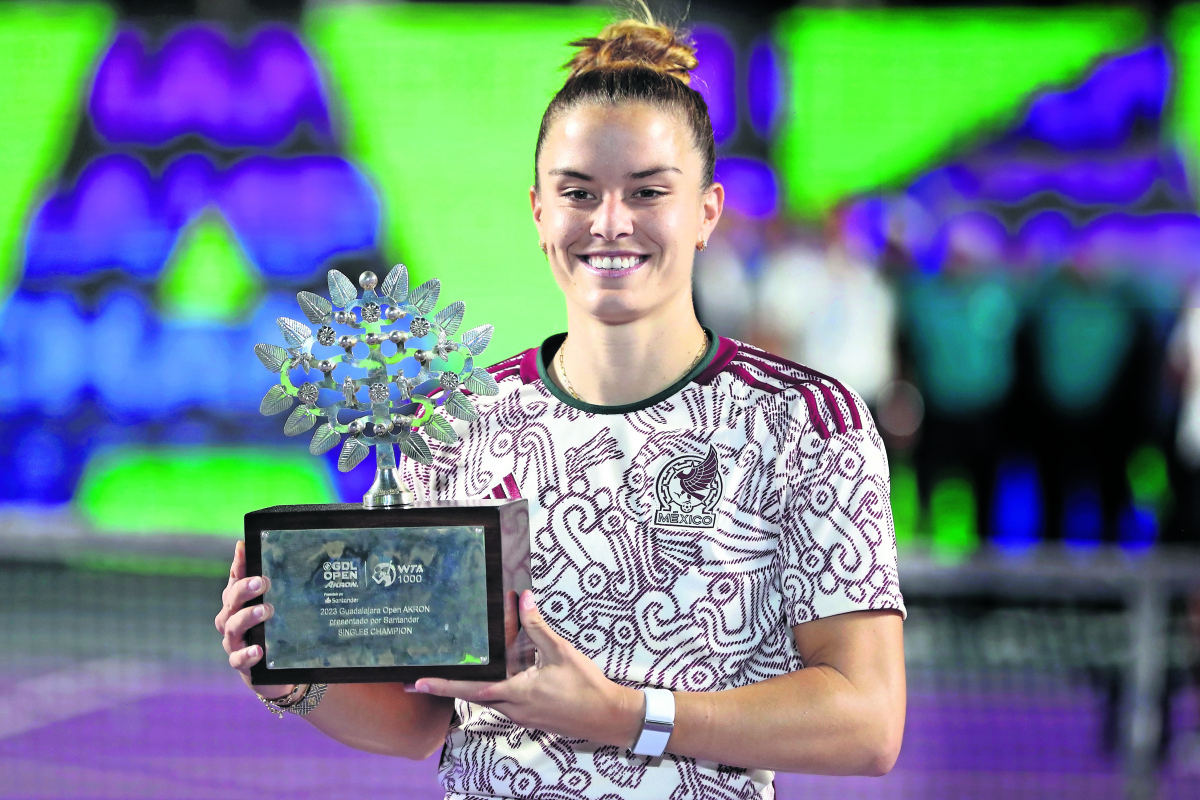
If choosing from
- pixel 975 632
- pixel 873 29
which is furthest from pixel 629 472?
pixel 873 29

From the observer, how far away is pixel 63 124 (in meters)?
8.43

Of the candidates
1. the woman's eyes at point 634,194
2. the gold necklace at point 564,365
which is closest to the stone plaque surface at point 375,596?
the gold necklace at point 564,365

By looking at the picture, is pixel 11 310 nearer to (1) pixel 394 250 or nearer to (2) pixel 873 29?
(1) pixel 394 250

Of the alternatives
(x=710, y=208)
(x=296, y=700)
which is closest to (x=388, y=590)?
(x=296, y=700)

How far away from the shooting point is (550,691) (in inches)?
60.4

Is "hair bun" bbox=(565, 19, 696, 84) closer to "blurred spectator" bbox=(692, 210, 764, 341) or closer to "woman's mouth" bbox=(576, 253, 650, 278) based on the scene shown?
"woman's mouth" bbox=(576, 253, 650, 278)

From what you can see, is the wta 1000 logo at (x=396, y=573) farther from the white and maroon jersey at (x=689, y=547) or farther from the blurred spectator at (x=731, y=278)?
the blurred spectator at (x=731, y=278)

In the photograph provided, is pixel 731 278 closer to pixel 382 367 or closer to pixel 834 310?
pixel 834 310

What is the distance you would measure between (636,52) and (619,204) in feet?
0.82

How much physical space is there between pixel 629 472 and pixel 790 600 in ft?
0.86

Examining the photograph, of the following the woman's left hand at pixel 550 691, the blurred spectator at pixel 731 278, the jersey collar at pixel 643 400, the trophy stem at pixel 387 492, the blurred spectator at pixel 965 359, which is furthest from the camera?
the blurred spectator at pixel 731 278

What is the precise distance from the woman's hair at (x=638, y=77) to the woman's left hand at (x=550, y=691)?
2.14 ft

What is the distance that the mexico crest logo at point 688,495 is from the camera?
68.1 inches

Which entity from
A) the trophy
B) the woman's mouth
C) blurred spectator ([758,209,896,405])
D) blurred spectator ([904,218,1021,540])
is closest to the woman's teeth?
the woman's mouth
